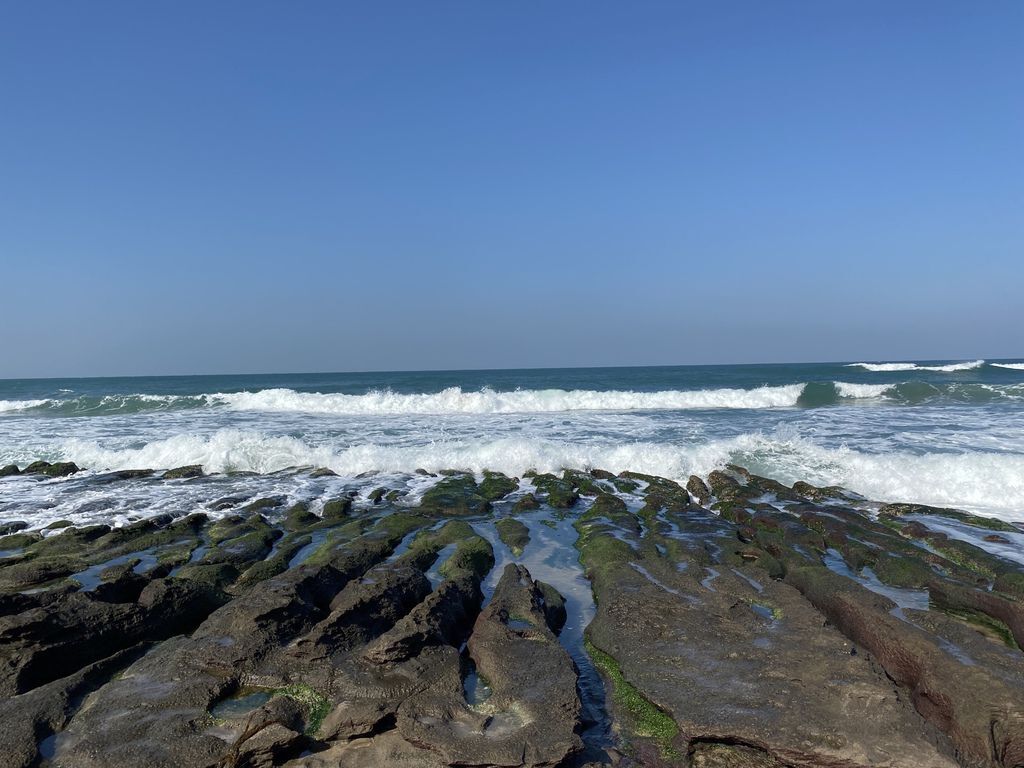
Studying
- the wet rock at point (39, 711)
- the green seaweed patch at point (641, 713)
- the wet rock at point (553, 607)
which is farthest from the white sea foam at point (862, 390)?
the wet rock at point (39, 711)

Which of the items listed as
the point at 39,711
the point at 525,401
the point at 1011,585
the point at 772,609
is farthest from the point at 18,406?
the point at 1011,585

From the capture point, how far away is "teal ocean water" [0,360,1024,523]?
15.7m

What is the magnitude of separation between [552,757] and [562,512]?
909 centimetres

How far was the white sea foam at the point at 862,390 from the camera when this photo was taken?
43.6 meters

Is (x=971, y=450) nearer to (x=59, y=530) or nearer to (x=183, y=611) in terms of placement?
(x=183, y=611)

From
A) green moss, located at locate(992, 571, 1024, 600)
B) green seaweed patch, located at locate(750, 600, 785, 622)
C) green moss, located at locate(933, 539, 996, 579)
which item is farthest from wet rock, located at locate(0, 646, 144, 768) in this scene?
green moss, located at locate(933, 539, 996, 579)

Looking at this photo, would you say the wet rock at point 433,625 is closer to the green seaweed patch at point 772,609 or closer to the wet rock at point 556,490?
the green seaweed patch at point 772,609

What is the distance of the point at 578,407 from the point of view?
40750 millimetres

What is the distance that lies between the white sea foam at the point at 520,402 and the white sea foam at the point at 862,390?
328cm

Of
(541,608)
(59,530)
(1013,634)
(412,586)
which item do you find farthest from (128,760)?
(59,530)

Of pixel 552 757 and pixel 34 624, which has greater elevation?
pixel 34 624

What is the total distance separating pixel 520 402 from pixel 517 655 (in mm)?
34944

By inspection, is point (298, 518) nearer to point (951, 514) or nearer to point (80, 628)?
point (80, 628)

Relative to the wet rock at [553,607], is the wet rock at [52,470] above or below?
above
